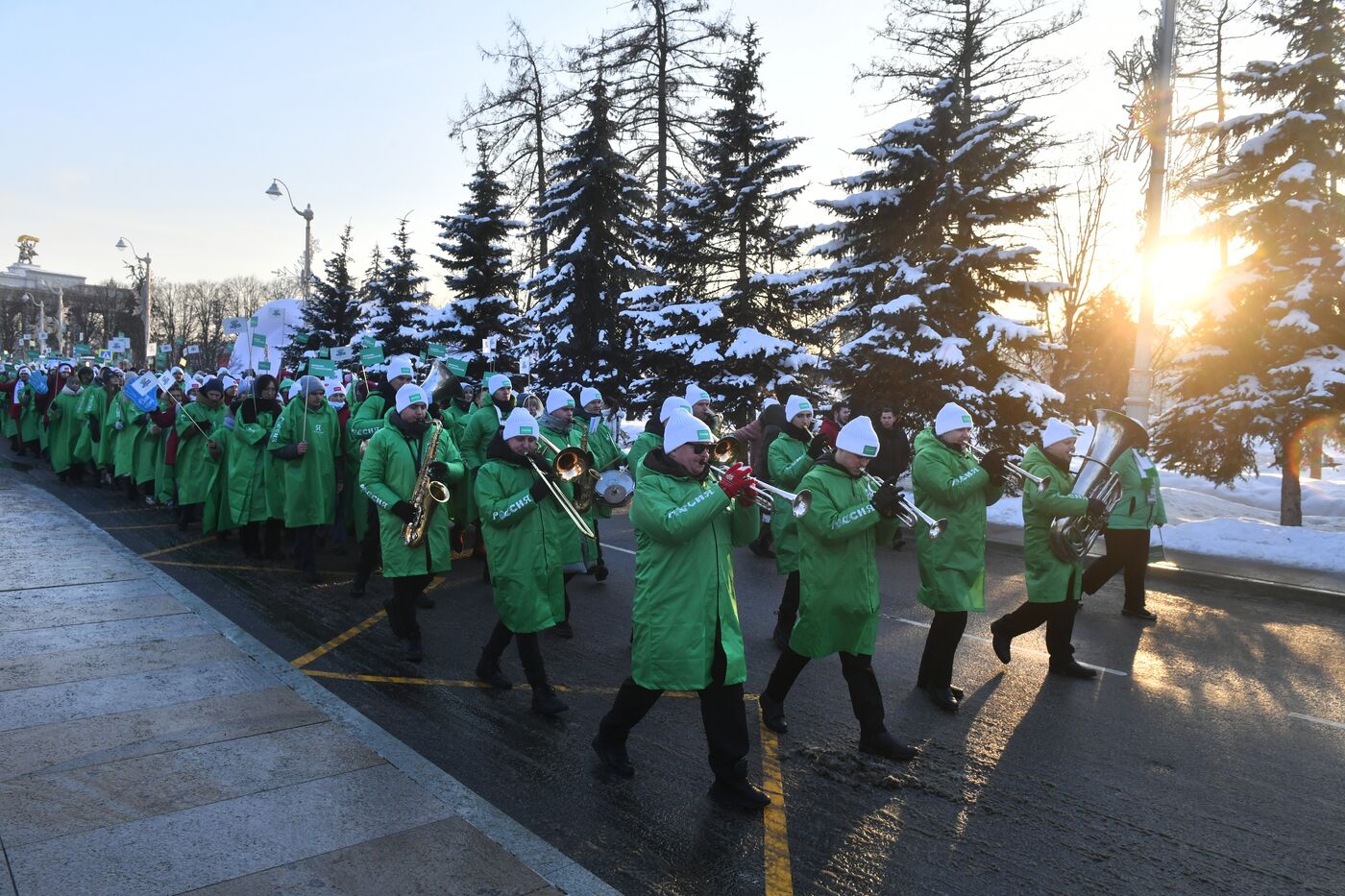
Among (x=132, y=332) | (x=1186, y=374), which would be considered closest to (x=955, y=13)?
(x=1186, y=374)

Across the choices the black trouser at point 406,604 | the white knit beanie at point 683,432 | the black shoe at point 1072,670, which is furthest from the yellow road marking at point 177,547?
the black shoe at point 1072,670

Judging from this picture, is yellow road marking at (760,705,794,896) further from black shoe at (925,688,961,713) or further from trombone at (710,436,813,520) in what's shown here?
trombone at (710,436,813,520)

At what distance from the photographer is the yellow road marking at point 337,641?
6.48 metres

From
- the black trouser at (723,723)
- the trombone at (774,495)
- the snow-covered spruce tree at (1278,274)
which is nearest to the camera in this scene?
the black trouser at (723,723)

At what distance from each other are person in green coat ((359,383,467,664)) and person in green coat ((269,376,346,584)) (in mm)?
2712

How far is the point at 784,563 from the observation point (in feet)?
23.7

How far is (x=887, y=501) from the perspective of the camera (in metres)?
4.68

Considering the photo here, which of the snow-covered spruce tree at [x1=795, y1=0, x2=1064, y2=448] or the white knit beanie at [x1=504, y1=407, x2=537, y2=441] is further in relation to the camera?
the snow-covered spruce tree at [x1=795, y1=0, x2=1064, y2=448]

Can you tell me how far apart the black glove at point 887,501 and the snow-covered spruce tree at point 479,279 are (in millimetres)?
19920

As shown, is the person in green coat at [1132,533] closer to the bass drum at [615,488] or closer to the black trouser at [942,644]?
the black trouser at [942,644]

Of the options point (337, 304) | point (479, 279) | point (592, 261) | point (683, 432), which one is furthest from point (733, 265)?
point (337, 304)

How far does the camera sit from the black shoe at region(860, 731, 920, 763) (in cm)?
494

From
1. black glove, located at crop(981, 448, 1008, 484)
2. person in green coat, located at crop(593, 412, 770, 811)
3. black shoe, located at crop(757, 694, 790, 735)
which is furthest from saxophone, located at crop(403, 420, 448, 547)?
black glove, located at crop(981, 448, 1008, 484)

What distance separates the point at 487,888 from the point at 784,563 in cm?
412
